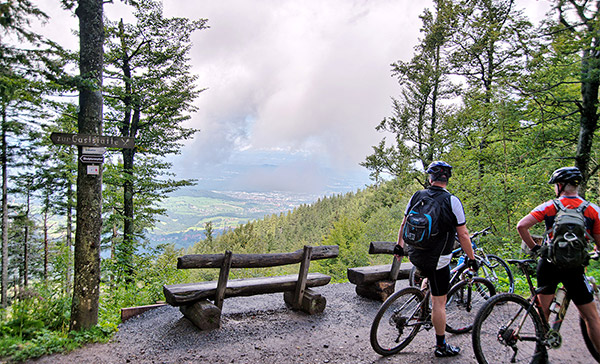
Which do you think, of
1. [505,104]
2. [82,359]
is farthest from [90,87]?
[505,104]

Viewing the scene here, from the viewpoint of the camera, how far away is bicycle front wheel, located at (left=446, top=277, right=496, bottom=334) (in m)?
4.73

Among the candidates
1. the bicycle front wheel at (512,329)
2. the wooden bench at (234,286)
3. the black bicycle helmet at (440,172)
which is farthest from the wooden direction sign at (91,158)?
the bicycle front wheel at (512,329)

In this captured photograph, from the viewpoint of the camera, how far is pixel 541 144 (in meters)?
9.87

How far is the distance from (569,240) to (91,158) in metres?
6.28

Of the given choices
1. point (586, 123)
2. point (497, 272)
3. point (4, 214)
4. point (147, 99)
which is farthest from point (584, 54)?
point (4, 214)

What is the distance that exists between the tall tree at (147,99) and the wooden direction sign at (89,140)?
26.1 ft

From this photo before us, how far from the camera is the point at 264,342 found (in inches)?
189

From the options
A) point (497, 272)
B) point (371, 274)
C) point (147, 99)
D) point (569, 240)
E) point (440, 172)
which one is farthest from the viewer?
point (147, 99)

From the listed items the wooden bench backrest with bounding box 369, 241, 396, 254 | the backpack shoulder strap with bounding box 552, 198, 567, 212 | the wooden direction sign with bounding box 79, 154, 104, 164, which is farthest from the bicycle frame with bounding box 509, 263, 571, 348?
the wooden direction sign with bounding box 79, 154, 104, 164

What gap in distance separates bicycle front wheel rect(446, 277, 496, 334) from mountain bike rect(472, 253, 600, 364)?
108cm

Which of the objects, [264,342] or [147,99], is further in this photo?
[147,99]

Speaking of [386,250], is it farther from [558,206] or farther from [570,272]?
[558,206]

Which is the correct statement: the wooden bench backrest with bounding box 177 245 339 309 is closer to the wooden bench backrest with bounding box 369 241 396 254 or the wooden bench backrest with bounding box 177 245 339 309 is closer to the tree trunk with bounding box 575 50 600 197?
the wooden bench backrest with bounding box 369 241 396 254

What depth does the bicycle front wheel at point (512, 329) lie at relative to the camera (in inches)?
135
